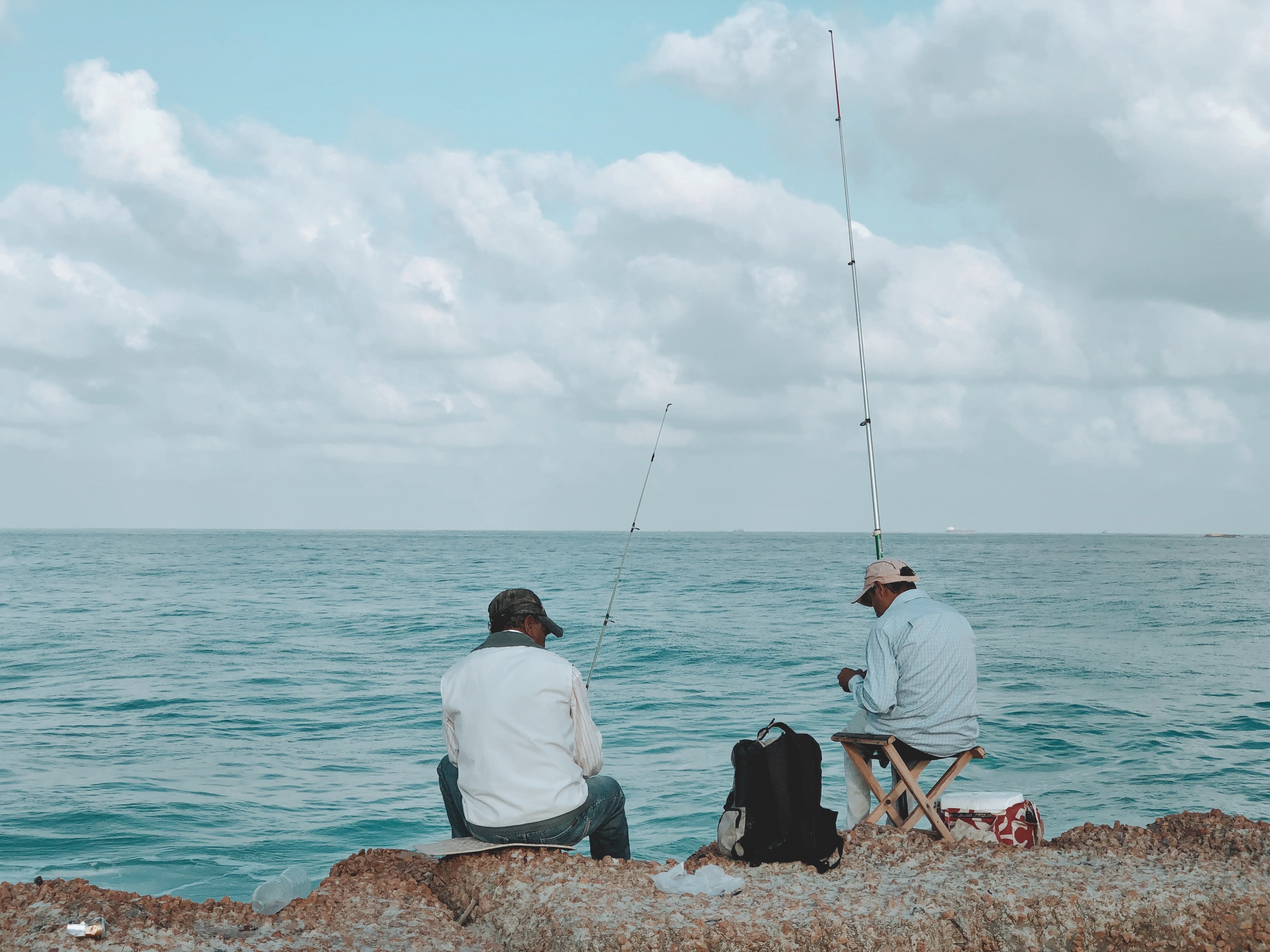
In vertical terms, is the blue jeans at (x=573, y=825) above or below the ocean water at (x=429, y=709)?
above

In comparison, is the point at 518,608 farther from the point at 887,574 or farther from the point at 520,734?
the point at 887,574

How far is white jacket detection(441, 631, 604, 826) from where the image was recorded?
385cm

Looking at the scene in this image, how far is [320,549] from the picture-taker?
85000 mm

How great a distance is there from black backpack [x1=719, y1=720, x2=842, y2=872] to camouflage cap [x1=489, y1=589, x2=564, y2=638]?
930mm

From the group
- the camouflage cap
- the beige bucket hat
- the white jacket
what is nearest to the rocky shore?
the white jacket

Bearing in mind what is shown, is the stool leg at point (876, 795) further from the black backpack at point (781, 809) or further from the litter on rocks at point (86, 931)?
the litter on rocks at point (86, 931)

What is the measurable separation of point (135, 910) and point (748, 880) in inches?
93.3

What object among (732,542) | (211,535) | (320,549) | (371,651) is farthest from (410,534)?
(371,651)

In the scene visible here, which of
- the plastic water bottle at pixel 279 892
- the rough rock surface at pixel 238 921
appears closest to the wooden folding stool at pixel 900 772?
the rough rock surface at pixel 238 921

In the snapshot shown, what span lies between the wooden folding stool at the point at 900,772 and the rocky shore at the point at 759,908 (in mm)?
191

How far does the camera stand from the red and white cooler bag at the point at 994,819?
177 inches

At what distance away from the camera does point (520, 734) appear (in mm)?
3852

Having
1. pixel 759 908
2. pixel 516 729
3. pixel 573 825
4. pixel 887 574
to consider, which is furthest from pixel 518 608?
pixel 887 574

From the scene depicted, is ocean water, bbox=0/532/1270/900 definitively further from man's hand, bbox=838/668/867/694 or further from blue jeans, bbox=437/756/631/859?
man's hand, bbox=838/668/867/694
